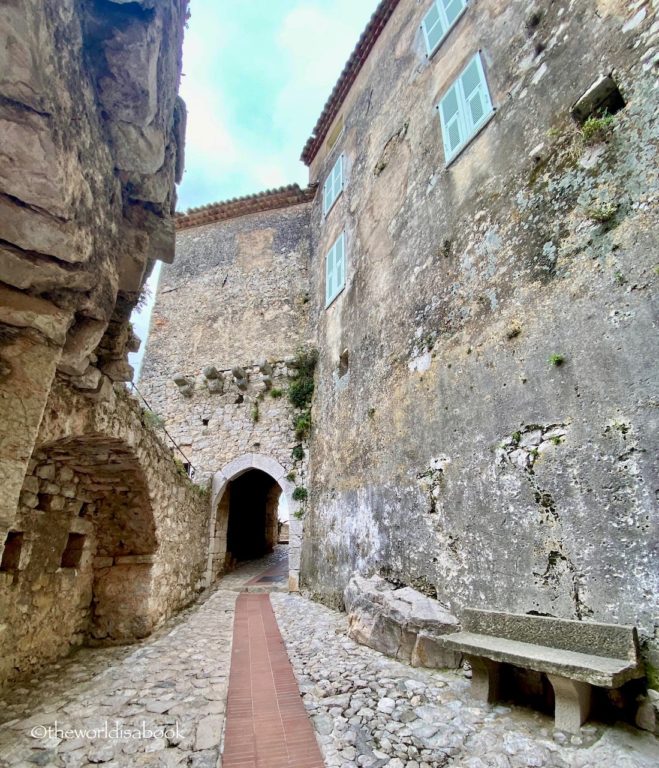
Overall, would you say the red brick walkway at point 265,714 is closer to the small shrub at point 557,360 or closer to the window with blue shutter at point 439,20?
the small shrub at point 557,360

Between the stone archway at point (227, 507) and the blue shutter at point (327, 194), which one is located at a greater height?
the blue shutter at point (327, 194)

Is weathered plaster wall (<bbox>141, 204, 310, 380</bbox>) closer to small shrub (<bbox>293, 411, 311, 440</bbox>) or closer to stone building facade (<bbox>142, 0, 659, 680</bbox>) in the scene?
small shrub (<bbox>293, 411, 311, 440</bbox>)

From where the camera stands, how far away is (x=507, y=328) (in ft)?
12.9

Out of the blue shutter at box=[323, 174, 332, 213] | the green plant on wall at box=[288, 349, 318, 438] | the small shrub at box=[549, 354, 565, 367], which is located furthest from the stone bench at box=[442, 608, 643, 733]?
the blue shutter at box=[323, 174, 332, 213]

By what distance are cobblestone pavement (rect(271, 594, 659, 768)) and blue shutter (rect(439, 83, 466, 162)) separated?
232 inches

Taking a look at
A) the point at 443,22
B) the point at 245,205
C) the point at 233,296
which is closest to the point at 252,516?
the point at 233,296

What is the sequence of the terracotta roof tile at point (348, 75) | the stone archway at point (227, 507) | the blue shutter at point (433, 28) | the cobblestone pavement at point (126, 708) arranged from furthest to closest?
the stone archway at point (227, 507), the terracotta roof tile at point (348, 75), the blue shutter at point (433, 28), the cobblestone pavement at point (126, 708)

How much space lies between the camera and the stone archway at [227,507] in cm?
839

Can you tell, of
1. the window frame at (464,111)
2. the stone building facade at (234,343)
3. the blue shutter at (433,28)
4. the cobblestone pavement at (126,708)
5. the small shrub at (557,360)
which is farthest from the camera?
the stone building facade at (234,343)

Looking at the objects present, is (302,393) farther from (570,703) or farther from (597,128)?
(570,703)

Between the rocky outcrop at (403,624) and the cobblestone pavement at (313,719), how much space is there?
14 centimetres

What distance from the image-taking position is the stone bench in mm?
2404

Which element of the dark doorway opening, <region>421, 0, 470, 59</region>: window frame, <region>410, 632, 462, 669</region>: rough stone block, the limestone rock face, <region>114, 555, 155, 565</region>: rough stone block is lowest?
<region>410, 632, 462, 669</region>: rough stone block

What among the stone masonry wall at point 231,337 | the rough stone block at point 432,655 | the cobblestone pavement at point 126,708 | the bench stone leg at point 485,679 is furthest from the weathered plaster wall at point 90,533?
the stone masonry wall at point 231,337
